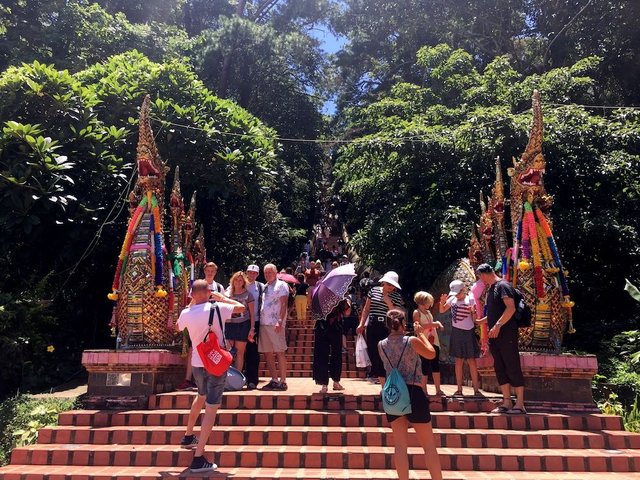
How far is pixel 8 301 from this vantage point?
8625mm

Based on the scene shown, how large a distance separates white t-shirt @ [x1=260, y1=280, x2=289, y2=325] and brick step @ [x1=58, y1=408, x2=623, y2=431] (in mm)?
1306

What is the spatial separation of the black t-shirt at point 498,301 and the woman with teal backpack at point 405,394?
1.88 meters

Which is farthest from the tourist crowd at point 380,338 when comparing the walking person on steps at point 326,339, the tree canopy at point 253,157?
the tree canopy at point 253,157

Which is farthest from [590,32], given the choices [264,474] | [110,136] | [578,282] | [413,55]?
[264,474]

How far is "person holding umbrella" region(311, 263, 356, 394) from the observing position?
6457mm

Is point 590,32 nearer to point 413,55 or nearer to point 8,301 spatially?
point 413,55

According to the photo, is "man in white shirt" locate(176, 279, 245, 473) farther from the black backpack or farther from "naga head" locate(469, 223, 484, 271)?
"naga head" locate(469, 223, 484, 271)

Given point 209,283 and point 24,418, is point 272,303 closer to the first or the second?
point 209,283

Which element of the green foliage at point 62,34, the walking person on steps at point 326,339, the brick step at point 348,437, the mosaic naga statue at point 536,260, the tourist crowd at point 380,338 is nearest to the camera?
the tourist crowd at point 380,338

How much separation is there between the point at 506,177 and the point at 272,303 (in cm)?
703

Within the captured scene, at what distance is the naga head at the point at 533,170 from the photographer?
7.14m

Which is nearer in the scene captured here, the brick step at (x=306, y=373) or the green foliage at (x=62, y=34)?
the brick step at (x=306, y=373)

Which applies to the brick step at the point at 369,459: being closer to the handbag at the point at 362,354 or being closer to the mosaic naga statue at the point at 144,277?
the handbag at the point at 362,354

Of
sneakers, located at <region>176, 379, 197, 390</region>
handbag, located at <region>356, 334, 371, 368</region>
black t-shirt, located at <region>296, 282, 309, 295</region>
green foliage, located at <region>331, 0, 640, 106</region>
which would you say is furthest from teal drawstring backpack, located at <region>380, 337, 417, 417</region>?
green foliage, located at <region>331, 0, 640, 106</region>
